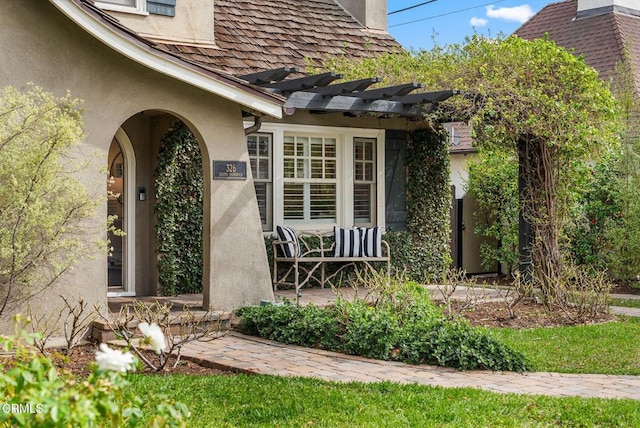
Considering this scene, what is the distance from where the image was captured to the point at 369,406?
601 cm

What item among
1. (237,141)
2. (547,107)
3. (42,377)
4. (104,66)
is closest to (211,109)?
(237,141)

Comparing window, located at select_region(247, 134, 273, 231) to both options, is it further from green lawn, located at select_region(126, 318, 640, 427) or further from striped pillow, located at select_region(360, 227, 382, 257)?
green lawn, located at select_region(126, 318, 640, 427)

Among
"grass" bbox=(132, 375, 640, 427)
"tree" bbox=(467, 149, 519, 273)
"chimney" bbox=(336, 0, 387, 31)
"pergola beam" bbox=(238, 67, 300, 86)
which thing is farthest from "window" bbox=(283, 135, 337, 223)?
"grass" bbox=(132, 375, 640, 427)

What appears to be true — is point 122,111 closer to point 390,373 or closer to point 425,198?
point 390,373

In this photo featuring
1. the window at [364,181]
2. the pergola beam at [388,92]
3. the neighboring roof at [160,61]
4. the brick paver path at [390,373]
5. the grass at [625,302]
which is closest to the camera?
the brick paver path at [390,373]

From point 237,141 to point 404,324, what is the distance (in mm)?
3187

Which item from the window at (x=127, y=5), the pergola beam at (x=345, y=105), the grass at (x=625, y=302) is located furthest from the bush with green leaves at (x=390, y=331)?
the window at (x=127, y=5)

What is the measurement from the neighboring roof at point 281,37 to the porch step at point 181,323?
4.17 m

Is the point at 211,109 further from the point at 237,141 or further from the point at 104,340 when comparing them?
the point at 104,340

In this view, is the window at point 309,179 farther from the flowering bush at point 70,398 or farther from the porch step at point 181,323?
the flowering bush at point 70,398

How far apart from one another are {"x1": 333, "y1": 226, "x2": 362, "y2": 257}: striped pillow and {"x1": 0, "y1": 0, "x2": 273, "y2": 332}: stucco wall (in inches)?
117

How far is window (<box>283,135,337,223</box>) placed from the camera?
13242mm

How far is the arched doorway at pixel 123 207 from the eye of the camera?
11.7 m

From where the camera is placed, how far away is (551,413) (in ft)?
19.3
